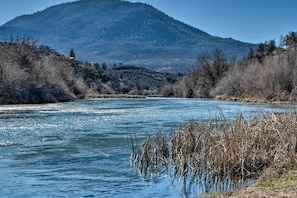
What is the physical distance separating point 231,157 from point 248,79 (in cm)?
6297

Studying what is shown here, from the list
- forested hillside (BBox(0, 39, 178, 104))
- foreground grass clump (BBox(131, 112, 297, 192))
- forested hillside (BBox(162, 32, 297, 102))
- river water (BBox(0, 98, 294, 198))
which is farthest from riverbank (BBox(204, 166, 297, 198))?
forested hillside (BBox(0, 39, 178, 104))

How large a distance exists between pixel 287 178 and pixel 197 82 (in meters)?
87.0

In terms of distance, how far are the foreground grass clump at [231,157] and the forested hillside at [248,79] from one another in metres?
30.1

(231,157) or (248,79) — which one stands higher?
(248,79)

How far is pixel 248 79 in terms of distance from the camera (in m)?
71.6

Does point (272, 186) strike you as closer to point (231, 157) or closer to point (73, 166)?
point (231, 157)

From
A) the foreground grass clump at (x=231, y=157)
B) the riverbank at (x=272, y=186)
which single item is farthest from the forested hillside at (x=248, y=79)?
the riverbank at (x=272, y=186)

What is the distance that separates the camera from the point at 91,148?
52.0 feet

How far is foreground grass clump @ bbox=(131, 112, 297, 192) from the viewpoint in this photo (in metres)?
10.5

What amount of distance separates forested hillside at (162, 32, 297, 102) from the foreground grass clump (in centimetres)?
3005

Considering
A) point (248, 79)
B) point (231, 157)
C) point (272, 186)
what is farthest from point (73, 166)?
point (248, 79)

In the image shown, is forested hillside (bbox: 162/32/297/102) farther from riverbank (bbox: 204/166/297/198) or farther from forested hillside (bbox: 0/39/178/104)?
riverbank (bbox: 204/166/297/198)

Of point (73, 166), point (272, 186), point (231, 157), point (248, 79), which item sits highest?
point (248, 79)

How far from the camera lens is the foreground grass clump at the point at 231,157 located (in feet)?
34.5
